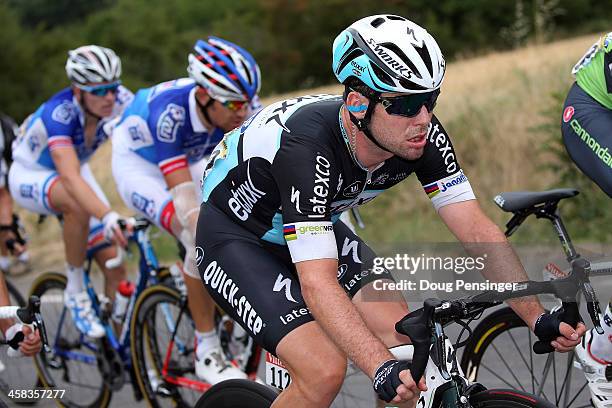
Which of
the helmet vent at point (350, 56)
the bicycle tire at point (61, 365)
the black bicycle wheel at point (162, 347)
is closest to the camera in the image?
the helmet vent at point (350, 56)

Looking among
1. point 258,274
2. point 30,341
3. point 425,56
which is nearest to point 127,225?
point 30,341

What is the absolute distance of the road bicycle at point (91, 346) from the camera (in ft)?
20.0

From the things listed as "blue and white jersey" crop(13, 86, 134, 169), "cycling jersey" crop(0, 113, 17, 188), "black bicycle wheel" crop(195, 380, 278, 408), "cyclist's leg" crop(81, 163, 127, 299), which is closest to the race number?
"black bicycle wheel" crop(195, 380, 278, 408)

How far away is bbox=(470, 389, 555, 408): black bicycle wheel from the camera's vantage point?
3.16 metres

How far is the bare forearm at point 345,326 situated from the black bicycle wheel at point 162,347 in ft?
7.94

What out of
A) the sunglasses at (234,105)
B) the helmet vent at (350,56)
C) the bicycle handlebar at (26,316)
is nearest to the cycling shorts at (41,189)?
the sunglasses at (234,105)

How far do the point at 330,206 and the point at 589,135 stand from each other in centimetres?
171

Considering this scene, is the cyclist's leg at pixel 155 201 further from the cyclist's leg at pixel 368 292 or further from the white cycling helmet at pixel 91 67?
the cyclist's leg at pixel 368 292

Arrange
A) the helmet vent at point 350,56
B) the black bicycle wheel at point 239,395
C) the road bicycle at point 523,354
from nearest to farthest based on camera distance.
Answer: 1. the helmet vent at point 350,56
2. the black bicycle wheel at point 239,395
3. the road bicycle at point 523,354

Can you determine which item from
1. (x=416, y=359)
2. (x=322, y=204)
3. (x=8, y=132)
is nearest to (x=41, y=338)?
(x=322, y=204)

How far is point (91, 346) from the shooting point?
644cm

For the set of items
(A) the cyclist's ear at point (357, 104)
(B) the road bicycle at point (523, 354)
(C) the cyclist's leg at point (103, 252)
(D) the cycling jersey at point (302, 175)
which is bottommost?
(C) the cyclist's leg at point (103, 252)

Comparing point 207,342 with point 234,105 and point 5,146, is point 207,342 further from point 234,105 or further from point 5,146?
point 5,146

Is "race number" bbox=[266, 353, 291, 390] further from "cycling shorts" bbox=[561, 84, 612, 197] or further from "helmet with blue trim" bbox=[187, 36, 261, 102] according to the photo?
"helmet with blue trim" bbox=[187, 36, 261, 102]
